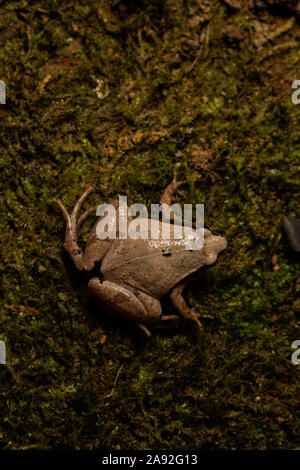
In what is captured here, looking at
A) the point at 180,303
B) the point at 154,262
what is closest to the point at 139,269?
the point at 154,262

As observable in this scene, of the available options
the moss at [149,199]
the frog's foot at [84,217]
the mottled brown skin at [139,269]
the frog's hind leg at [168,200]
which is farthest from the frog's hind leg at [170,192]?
the frog's foot at [84,217]

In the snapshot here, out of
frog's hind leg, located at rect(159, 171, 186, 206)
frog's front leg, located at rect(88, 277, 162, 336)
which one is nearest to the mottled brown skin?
frog's front leg, located at rect(88, 277, 162, 336)

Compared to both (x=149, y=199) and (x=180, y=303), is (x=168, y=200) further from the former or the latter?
(x=180, y=303)

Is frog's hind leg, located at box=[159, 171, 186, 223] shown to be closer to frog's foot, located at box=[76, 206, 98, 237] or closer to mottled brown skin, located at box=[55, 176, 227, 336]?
mottled brown skin, located at box=[55, 176, 227, 336]

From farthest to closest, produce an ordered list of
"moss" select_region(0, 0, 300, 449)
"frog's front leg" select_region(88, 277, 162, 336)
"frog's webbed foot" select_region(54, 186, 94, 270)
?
"moss" select_region(0, 0, 300, 449) → "frog's webbed foot" select_region(54, 186, 94, 270) → "frog's front leg" select_region(88, 277, 162, 336)

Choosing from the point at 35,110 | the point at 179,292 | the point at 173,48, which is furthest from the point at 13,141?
the point at 179,292

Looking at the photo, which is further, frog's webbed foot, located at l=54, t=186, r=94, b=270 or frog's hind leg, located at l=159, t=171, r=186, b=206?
frog's hind leg, located at l=159, t=171, r=186, b=206

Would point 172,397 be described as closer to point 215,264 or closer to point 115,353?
point 115,353
